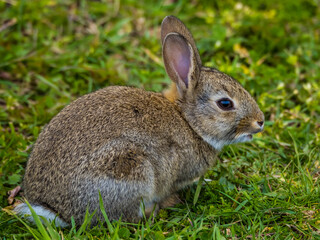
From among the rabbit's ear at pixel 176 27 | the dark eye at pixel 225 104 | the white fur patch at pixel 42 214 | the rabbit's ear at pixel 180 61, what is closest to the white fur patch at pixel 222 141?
the dark eye at pixel 225 104

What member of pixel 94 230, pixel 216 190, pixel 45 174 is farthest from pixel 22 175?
pixel 216 190

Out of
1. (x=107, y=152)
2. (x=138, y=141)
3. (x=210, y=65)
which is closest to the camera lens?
(x=107, y=152)

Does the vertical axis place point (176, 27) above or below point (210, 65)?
above

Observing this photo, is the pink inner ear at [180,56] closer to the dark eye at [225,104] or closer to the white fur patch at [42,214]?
the dark eye at [225,104]

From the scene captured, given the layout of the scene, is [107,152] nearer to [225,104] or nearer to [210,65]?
[225,104]

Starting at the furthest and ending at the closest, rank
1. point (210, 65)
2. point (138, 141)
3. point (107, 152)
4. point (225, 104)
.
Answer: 1. point (210, 65)
2. point (225, 104)
3. point (138, 141)
4. point (107, 152)

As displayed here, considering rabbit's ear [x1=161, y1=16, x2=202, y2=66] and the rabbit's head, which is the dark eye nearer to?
the rabbit's head

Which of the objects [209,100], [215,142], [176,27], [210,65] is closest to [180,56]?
[176,27]

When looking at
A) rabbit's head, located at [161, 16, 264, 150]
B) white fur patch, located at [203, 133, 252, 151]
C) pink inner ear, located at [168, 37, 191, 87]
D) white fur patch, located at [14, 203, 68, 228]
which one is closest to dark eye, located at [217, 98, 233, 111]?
rabbit's head, located at [161, 16, 264, 150]
